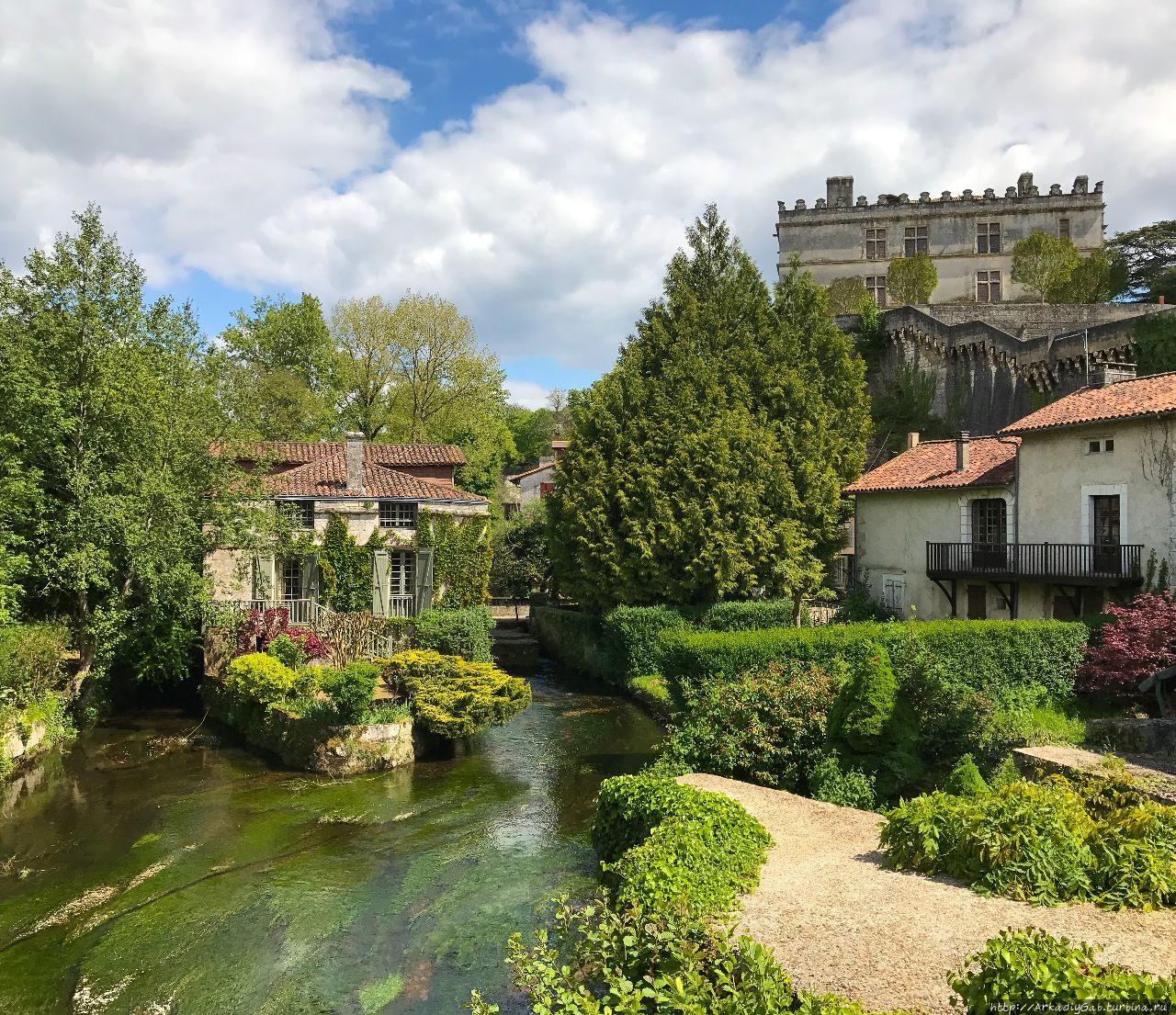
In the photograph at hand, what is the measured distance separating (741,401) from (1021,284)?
31233 millimetres

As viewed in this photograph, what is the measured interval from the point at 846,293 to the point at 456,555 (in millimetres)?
34146

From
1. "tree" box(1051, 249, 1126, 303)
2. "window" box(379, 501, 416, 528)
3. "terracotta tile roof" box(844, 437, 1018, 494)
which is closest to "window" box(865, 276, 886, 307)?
"tree" box(1051, 249, 1126, 303)

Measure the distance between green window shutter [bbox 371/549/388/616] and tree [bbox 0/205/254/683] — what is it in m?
6.30

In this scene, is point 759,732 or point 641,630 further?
point 641,630

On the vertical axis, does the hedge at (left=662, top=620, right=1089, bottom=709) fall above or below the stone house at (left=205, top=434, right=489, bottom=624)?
below

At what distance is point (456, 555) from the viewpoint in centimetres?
2934

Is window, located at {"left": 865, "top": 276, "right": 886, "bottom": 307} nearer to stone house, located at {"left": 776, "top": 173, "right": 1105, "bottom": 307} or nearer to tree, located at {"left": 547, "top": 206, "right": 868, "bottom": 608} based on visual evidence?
stone house, located at {"left": 776, "top": 173, "right": 1105, "bottom": 307}

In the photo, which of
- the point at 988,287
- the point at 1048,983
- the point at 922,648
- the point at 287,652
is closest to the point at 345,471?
the point at 287,652

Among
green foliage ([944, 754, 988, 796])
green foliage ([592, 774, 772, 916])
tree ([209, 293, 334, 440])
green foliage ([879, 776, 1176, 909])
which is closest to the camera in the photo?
green foliage ([592, 774, 772, 916])

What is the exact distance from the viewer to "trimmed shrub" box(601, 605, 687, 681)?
2634cm

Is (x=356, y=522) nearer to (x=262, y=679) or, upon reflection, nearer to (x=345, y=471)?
(x=345, y=471)

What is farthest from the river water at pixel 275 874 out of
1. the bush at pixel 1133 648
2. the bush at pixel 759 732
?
the bush at pixel 1133 648

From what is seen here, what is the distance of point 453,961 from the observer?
10461 mm

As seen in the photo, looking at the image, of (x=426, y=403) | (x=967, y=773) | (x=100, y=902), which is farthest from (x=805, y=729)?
(x=426, y=403)
